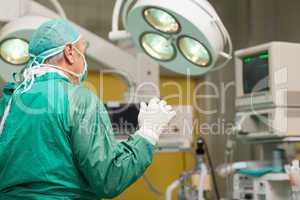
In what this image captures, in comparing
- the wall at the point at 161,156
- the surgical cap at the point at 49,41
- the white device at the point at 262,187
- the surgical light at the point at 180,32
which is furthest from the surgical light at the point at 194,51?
the wall at the point at 161,156

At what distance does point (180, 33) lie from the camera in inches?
74.9

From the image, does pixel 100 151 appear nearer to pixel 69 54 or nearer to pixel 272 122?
pixel 69 54

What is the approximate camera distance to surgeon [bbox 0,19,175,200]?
1.46 m

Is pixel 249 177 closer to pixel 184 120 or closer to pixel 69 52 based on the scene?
pixel 184 120

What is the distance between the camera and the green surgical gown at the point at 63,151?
57.6 inches

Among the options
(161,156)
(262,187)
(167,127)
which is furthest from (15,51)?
(161,156)

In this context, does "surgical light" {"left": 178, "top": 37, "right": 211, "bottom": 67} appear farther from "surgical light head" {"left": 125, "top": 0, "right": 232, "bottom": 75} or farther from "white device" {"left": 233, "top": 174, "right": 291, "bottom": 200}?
"white device" {"left": 233, "top": 174, "right": 291, "bottom": 200}

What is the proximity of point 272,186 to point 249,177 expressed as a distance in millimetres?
140

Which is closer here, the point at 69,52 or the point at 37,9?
the point at 69,52

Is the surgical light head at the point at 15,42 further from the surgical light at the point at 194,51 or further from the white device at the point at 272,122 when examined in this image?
the white device at the point at 272,122

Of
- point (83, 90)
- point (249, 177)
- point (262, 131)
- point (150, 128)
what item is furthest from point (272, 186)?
point (83, 90)

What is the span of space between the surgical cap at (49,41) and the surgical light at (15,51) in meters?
0.61

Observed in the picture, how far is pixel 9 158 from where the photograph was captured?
5.00 ft

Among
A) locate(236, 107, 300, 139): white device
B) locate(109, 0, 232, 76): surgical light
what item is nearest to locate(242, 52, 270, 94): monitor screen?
locate(236, 107, 300, 139): white device
